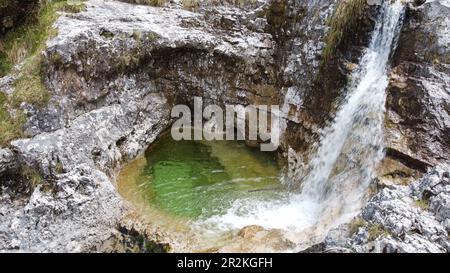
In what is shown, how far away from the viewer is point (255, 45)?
1170 centimetres

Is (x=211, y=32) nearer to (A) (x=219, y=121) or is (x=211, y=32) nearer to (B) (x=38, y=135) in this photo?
(A) (x=219, y=121)

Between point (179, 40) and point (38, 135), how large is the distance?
163 inches

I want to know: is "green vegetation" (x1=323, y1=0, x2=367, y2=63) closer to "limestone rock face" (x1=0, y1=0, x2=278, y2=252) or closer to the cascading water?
the cascading water

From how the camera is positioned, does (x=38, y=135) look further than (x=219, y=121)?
No

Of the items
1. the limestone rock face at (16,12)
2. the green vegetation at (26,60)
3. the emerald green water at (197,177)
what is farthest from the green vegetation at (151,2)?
the emerald green water at (197,177)

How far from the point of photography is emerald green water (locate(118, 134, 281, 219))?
10008 millimetres

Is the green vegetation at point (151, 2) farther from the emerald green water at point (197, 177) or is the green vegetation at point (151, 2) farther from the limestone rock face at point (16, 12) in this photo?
the emerald green water at point (197, 177)

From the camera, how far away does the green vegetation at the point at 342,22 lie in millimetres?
10258

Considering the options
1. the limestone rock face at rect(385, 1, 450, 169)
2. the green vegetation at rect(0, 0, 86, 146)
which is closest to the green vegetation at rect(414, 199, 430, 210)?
the limestone rock face at rect(385, 1, 450, 169)

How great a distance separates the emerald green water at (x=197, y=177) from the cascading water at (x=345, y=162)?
1.55 ft

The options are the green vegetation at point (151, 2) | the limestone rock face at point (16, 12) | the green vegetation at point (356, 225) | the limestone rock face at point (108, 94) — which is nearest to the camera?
the green vegetation at point (356, 225)

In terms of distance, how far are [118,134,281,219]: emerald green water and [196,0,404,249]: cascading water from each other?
1.55 ft
